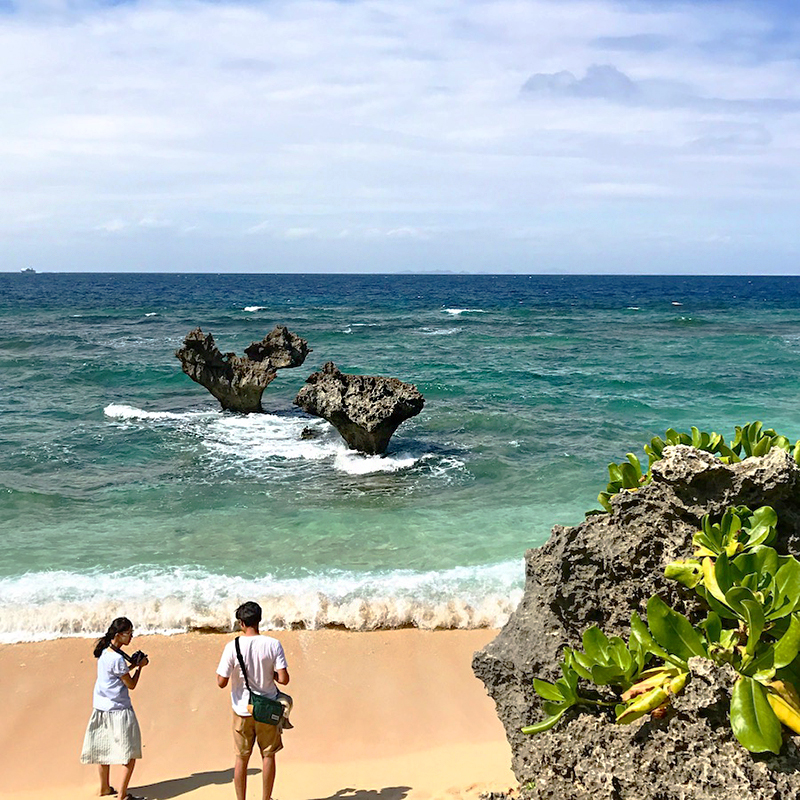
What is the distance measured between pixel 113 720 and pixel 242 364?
1380 centimetres

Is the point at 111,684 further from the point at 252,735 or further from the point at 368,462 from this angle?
the point at 368,462

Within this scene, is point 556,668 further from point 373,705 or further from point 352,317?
A: point 352,317

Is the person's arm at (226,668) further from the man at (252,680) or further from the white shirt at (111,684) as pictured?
the white shirt at (111,684)

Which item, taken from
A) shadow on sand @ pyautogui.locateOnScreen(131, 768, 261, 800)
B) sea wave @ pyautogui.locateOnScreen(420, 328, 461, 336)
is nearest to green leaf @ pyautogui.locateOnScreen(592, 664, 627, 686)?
shadow on sand @ pyautogui.locateOnScreen(131, 768, 261, 800)

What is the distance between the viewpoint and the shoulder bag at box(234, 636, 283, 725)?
5.21 metres

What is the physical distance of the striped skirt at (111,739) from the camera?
585 cm

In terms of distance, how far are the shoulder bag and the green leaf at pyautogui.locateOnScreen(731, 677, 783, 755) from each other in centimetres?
320

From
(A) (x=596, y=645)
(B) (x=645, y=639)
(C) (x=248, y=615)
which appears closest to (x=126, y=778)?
(C) (x=248, y=615)

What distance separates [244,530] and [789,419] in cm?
1443

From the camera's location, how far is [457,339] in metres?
37.8

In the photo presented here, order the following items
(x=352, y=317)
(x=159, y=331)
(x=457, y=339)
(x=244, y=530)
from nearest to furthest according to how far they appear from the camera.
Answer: (x=244, y=530)
(x=457, y=339)
(x=159, y=331)
(x=352, y=317)

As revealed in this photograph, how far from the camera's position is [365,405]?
49.0 ft

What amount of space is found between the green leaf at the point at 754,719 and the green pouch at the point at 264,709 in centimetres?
320

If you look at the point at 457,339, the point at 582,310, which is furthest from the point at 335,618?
the point at 582,310
